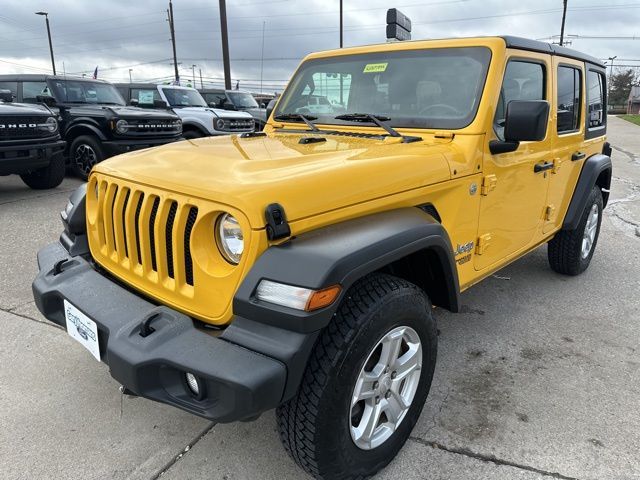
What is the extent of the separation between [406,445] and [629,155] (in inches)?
589

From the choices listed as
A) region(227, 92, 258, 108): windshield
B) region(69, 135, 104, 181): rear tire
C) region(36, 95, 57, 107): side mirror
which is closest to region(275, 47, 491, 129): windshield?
region(69, 135, 104, 181): rear tire

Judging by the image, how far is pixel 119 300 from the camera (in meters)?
2.08

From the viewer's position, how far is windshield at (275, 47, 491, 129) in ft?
9.27

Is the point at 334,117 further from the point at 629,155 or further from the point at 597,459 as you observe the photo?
the point at 629,155

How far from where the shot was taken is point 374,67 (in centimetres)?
320

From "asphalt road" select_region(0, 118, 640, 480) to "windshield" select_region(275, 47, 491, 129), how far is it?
1486 mm

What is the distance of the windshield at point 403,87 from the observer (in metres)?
2.83

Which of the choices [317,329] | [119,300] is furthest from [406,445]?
[119,300]

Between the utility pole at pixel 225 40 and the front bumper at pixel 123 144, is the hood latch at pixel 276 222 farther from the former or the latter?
the utility pole at pixel 225 40

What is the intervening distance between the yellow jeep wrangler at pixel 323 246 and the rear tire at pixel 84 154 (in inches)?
220

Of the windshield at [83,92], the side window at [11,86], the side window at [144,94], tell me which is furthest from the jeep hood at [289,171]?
the side window at [144,94]

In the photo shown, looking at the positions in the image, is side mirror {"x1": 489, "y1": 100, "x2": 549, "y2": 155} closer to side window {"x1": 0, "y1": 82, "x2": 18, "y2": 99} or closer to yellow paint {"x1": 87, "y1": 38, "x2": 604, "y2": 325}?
yellow paint {"x1": 87, "y1": 38, "x2": 604, "y2": 325}

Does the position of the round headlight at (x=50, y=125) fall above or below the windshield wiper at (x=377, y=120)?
below

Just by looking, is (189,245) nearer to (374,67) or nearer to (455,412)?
(455,412)
